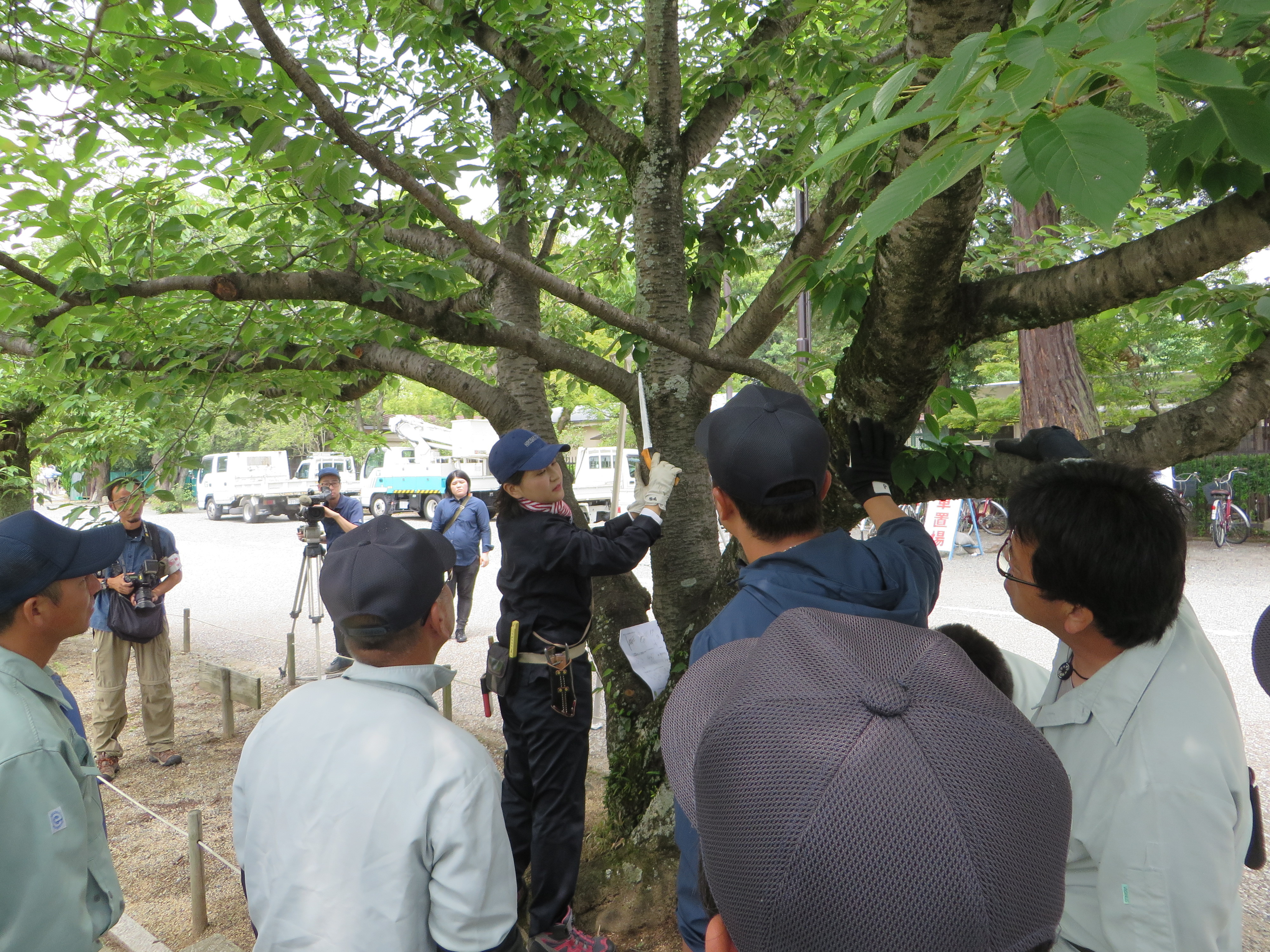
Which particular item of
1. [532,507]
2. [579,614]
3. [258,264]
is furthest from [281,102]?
[579,614]

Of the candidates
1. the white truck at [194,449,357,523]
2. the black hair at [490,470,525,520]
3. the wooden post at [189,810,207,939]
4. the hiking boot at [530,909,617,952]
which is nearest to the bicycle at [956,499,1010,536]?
the black hair at [490,470,525,520]

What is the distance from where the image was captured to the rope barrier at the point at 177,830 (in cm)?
379

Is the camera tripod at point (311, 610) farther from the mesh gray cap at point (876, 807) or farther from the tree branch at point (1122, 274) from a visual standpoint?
the mesh gray cap at point (876, 807)

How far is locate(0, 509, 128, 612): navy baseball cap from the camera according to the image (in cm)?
221

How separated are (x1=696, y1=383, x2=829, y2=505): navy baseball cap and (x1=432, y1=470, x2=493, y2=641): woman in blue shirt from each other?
27.5 feet

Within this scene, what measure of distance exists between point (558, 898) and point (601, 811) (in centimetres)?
154

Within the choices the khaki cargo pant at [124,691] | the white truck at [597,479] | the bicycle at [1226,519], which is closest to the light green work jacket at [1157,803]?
the khaki cargo pant at [124,691]

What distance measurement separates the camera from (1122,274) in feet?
7.04

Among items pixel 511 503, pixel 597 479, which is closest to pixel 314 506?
pixel 511 503

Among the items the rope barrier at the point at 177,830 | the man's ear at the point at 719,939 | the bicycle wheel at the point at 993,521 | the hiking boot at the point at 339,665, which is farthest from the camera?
the bicycle wheel at the point at 993,521

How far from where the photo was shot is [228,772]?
6227mm

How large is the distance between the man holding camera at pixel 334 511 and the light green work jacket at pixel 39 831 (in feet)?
22.5

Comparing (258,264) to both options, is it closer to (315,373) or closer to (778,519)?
(315,373)

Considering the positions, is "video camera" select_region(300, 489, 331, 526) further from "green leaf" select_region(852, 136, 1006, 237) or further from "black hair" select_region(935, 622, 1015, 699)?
"green leaf" select_region(852, 136, 1006, 237)
